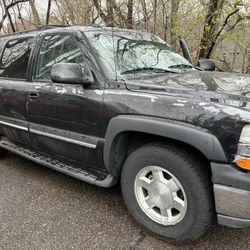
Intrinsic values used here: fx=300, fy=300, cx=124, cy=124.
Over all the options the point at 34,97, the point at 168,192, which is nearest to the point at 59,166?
the point at 34,97

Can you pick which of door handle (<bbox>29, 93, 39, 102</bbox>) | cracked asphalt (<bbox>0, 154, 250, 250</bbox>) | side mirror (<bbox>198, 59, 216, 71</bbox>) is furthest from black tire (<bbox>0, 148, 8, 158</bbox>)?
side mirror (<bbox>198, 59, 216, 71</bbox>)

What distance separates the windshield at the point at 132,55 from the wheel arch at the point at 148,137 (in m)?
0.56

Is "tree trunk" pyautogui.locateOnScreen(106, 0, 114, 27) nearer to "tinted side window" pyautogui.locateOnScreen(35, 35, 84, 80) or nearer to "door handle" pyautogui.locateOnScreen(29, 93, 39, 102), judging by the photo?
"tinted side window" pyautogui.locateOnScreen(35, 35, 84, 80)

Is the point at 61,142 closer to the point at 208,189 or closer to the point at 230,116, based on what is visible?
the point at 208,189

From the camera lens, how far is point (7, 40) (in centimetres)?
425

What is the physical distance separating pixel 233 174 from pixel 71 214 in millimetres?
1677

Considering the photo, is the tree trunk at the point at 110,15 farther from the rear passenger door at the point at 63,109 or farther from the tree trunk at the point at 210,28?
the rear passenger door at the point at 63,109

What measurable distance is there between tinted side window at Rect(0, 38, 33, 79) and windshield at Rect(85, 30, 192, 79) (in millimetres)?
1033

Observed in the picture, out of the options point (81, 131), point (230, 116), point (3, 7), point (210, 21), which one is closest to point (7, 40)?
point (81, 131)

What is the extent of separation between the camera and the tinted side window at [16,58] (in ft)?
12.2

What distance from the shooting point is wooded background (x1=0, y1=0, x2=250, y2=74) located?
677cm

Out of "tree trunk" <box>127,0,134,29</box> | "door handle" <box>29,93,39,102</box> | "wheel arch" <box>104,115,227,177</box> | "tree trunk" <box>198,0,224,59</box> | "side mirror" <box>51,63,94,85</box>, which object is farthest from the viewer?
"tree trunk" <box>127,0,134,29</box>

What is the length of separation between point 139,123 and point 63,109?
1.01 metres

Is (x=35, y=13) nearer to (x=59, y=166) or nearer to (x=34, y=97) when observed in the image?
(x=34, y=97)
